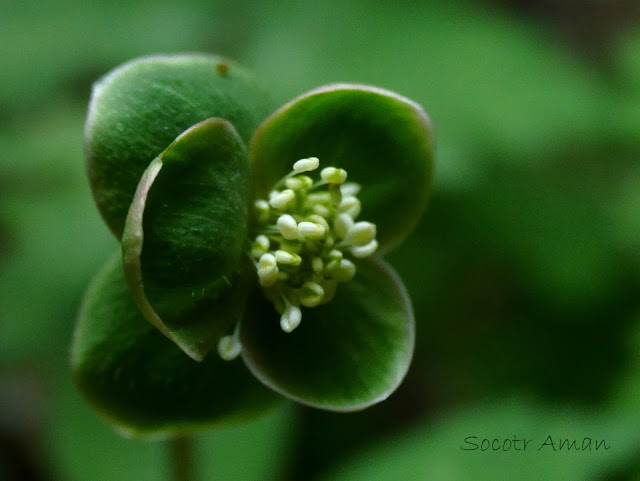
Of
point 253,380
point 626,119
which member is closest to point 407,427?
point 626,119

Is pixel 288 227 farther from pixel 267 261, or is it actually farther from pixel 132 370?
pixel 132 370

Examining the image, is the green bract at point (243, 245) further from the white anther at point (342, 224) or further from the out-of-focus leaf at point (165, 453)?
the out-of-focus leaf at point (165, 453)

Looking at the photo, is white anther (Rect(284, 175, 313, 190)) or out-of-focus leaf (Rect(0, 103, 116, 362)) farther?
out-of-focus leaf (Rect(0, 103, 116, 362))

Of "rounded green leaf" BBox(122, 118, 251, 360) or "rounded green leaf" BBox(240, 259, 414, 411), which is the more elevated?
"rounded green leaf" BBox(122, 118, 251, 360)

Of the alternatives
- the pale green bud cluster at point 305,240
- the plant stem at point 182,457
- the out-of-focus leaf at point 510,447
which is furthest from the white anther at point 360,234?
the out-of-focus leaf at point 510,447

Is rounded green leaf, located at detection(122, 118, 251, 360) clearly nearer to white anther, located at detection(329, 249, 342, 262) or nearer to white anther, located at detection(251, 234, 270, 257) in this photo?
white anther, located at detection(251, 234, 270, 257)

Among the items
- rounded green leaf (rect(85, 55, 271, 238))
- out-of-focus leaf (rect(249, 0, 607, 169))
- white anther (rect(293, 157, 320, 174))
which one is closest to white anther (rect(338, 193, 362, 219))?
white anther (rect(293, 157, 320, 174))
